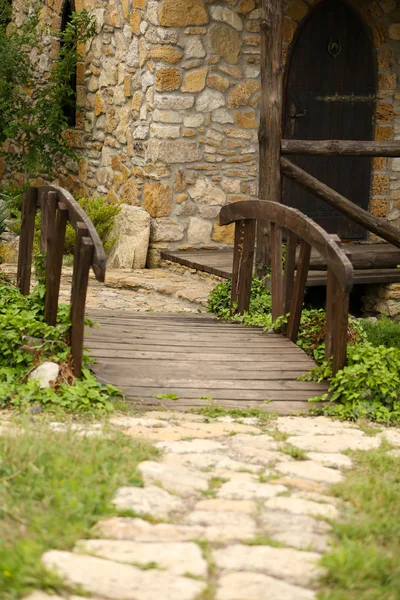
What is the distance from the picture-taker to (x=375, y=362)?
5203 mm

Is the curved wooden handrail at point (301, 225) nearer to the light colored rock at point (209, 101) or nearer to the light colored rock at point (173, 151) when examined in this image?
the light colored rock at point (173, 151)

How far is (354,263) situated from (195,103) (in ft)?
7.29

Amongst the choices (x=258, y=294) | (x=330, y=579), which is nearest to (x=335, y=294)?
(x=258, y=294)

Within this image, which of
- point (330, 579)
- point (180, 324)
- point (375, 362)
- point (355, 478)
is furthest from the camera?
point (180, 324)

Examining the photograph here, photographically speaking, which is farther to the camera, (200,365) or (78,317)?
(200,365)

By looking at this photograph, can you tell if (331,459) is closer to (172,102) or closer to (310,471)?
(310,471)

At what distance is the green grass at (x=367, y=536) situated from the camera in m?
2.78

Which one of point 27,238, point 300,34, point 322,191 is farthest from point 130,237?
point 27,238

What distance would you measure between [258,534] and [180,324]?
3778 millimetres

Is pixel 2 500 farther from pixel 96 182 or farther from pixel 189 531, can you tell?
pixel 96 182

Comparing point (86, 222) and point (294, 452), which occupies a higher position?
point (86, 222)

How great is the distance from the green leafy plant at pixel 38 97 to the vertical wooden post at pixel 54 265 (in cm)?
593

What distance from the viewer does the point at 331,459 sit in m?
4.06

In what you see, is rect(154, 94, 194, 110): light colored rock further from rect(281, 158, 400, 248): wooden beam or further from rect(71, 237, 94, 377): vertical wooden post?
rect(71, 237, 94, 377): vertical wooden post
